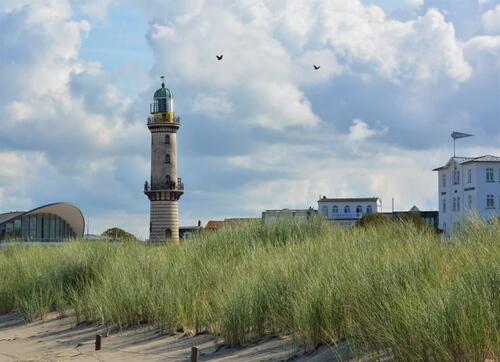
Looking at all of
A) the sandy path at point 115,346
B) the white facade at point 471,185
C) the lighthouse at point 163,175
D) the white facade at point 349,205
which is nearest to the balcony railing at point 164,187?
the lighthouse at point 163,175

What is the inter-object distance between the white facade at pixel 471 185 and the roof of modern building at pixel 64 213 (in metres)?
31.0

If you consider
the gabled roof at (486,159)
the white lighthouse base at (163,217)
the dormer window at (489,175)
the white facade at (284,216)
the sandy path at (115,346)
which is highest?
the gabled roof at (486,159)

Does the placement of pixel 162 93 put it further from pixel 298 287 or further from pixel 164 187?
pixel 298 287

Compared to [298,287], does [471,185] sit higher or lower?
higher

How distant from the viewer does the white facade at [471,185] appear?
67.1 m

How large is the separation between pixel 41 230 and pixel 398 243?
57.8 m

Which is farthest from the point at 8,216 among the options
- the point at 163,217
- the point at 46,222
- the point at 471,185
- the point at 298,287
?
the point at 298,287

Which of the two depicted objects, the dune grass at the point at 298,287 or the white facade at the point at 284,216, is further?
the white facade at the point at 284,216

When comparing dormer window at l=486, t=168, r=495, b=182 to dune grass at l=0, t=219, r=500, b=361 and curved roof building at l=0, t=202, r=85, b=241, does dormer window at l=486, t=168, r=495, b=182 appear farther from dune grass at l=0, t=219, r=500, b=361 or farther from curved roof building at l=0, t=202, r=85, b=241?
dune grass at l=0, t=219, r=500, b=361

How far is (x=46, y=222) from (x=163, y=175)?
11.1 metres

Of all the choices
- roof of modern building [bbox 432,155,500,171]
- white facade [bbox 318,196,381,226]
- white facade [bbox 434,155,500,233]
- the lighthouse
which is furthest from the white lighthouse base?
white facade [bbox 318,196,381,226]

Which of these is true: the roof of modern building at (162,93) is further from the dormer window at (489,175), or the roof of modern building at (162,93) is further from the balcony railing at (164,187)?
the dormer window at (489,175)

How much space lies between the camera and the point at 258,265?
37.3ft

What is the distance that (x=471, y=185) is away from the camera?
224 feet
